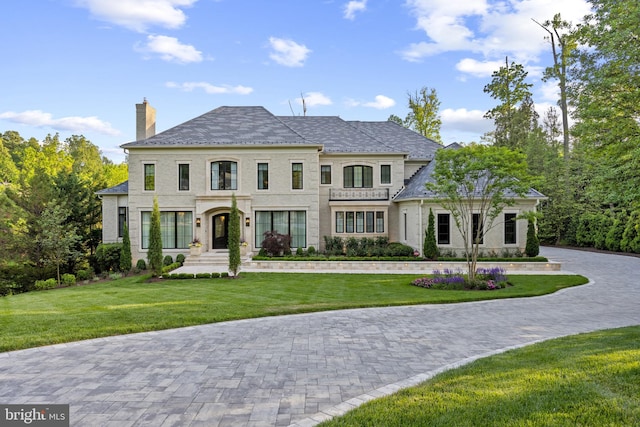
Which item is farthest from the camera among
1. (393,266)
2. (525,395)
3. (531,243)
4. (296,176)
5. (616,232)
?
(616,232)

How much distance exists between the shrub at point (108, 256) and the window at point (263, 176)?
8669 millimetres

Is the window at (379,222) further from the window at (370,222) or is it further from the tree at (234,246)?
the tree at (234,246)

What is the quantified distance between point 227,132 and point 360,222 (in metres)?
9.94

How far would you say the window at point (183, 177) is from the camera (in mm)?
23094

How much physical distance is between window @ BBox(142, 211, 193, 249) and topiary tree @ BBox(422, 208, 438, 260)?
13.5 metres

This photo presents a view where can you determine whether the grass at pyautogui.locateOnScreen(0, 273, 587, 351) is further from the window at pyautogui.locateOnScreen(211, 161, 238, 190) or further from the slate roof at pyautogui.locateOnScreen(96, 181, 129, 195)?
the slate roof at pyautogui.locateOnScreen(96, 181, 129, 195)

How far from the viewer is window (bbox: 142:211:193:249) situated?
23.0m

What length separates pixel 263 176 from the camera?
76.6 feet

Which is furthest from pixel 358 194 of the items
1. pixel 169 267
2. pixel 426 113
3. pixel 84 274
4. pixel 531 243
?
pixel 426 113

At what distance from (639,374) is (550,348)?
182cm

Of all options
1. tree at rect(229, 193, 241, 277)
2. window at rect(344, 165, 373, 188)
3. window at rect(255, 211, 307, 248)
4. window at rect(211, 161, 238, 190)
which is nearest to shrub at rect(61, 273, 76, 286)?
tree at rect(229, 193, 241, 277)

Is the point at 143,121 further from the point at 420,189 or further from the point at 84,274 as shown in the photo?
the point at 420,189
